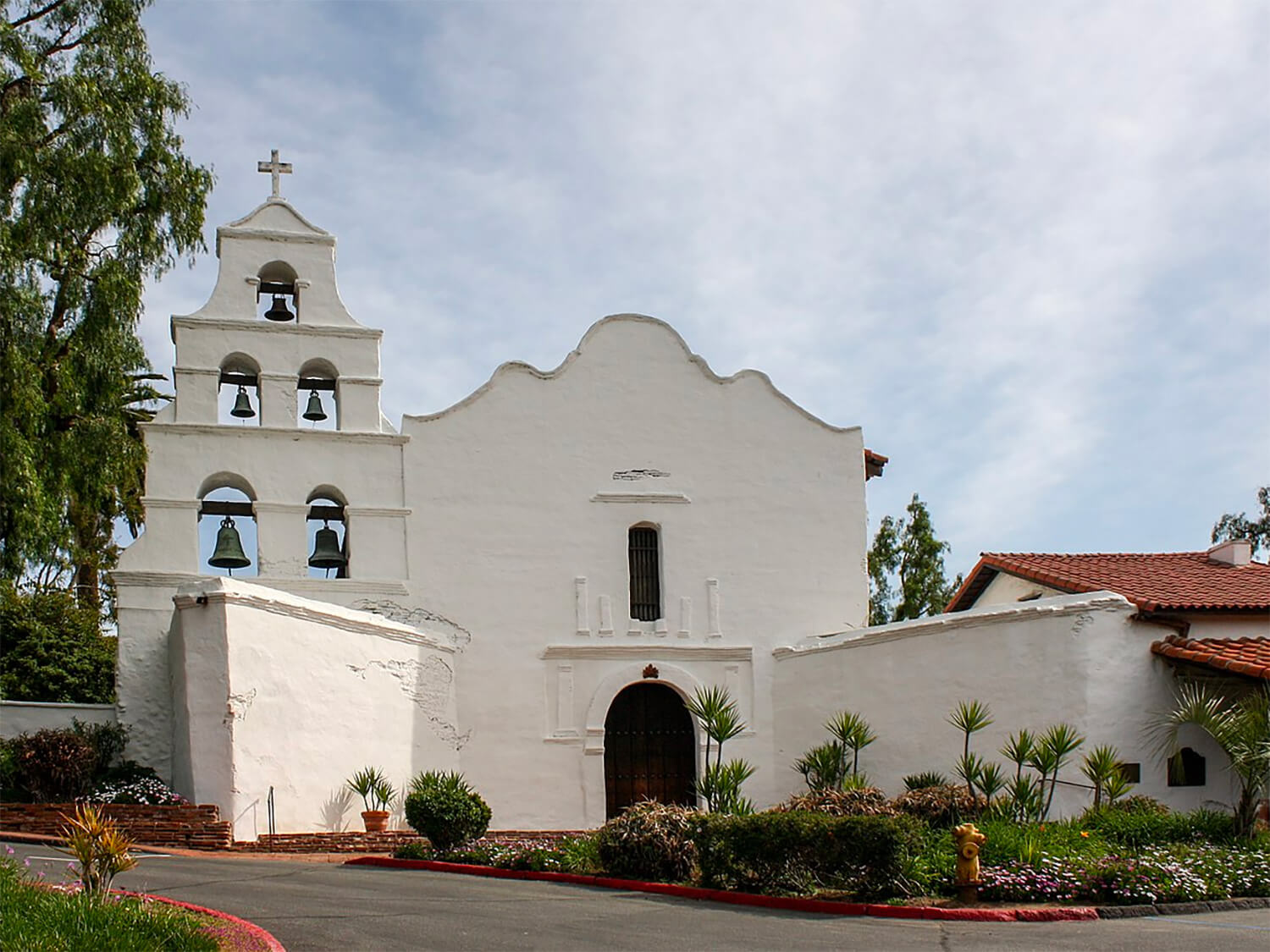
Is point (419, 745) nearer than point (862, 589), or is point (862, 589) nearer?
point (419, 745)

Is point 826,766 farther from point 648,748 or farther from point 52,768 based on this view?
point 52,768

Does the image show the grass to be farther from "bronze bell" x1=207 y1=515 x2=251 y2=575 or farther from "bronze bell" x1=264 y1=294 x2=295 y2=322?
"bronze bell" x1=264 y1=294 x2=295 y2=322

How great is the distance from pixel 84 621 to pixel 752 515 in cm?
1339

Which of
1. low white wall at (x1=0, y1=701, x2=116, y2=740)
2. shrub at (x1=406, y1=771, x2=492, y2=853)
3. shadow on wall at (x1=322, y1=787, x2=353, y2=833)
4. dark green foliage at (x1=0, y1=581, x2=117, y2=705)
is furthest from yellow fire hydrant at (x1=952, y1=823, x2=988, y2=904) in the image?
dark green foliage at (x1=0, y1=581, x2=117, y2=705)

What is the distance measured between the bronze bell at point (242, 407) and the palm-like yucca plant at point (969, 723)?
474 inches

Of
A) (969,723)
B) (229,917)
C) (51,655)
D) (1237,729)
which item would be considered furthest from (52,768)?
(1237,729)

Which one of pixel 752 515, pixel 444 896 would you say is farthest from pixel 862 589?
pixel 444 896

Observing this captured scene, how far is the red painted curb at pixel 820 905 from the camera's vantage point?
13133 mm

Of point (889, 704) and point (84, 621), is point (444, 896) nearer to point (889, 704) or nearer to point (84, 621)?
point (889, 704)

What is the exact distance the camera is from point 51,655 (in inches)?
1054

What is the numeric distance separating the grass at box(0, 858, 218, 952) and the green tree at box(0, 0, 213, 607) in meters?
13.5

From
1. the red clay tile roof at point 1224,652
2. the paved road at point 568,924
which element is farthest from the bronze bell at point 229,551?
the red clay tile roof at point 1224,652

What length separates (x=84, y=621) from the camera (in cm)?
2833

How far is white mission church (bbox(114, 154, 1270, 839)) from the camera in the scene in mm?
20328
